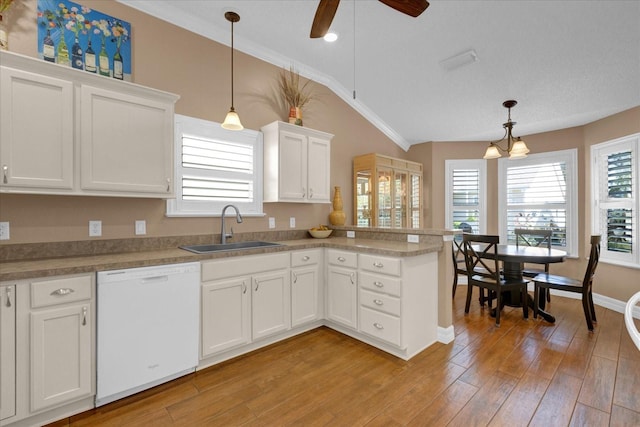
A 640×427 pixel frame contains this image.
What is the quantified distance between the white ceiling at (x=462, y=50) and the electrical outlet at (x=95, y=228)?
1.90m

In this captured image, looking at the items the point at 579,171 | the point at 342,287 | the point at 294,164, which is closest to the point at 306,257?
the point at 342,287

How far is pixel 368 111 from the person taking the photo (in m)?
4.58

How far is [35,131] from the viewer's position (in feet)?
6.15

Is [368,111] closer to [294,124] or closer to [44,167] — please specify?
[294,124]

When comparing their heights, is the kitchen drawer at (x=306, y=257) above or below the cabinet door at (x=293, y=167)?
below

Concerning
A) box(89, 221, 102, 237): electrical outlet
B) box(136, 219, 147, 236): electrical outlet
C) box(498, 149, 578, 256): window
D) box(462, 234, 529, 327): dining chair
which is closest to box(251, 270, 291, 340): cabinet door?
box(136, 219, 147, 236): electrical outlet

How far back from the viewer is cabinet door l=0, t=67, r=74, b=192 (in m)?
1.79

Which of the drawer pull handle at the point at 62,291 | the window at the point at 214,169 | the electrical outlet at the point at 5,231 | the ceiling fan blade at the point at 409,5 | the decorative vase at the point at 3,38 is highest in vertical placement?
the ceiling fan blade at the point at 409,5

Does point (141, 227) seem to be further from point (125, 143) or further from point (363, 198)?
point (363, 198)

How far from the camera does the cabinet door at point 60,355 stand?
5.50 ft


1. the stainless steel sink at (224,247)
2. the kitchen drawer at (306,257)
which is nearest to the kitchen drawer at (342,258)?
the kitchen drawer at (306,257)

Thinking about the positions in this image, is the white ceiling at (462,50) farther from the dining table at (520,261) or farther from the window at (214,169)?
the dining table at (520,261)

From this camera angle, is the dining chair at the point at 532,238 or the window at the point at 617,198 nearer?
the window at the point at 617,198

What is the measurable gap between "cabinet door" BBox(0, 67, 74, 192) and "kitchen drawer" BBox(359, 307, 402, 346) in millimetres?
2535
